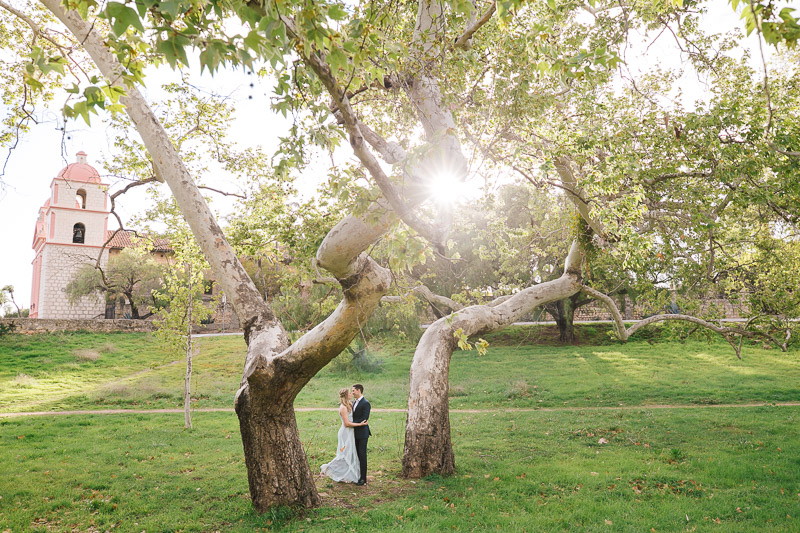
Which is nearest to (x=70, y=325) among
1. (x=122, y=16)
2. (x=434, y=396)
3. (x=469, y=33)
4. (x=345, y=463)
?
(x=345, y=463)

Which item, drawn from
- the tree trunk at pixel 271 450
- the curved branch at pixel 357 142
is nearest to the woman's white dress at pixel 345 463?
the tree trunk at pixel 271 450

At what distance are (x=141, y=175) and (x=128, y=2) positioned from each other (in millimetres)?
9943

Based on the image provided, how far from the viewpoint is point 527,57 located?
21.8 feet

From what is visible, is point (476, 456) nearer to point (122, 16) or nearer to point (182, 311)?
point (182, 311)

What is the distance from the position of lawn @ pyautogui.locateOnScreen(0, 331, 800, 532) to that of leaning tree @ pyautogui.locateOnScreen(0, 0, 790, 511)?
4.09ft

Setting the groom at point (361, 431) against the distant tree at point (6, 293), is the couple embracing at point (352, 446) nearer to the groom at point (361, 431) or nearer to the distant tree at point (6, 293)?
the groom at point (361, 431)

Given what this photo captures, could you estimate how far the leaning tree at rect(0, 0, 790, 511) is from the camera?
152 inches

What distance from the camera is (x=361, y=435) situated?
879cm

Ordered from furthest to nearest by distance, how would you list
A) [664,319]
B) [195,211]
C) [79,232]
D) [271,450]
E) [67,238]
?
1. [79,232]
2. [67,238]
3. [664,319]
4. [195,211]
5. [271,450]

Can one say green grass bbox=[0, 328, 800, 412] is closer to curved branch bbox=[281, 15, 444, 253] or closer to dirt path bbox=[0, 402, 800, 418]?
dirt path bbox=[0, 402, 800, 418]

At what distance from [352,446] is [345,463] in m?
0.38

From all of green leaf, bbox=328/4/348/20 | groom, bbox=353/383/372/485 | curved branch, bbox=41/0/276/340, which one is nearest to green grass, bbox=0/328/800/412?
groom, bbox=353/383/372/485

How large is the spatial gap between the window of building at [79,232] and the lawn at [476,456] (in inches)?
859

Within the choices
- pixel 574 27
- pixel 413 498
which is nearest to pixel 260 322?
pixel 413 498
